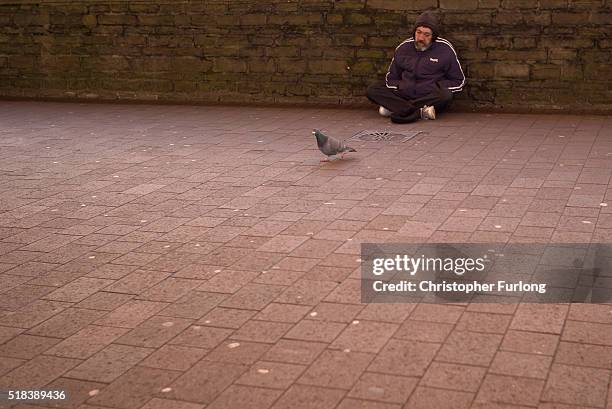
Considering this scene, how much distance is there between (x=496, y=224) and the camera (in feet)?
20.2

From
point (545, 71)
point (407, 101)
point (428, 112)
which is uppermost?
point (545, 71)

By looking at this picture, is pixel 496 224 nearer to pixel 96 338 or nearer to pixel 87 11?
→ pixel 96 338

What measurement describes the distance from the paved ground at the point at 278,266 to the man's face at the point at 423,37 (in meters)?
1.27

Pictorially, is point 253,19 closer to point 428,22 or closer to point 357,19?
point 357,19

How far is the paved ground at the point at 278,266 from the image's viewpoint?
381cm

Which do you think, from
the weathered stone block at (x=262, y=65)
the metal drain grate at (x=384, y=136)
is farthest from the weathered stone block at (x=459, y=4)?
the weathered stone block at (x=262, y=65)

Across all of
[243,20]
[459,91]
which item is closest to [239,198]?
[459,91]

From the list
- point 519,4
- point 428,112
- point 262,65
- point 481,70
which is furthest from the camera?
point 262,65

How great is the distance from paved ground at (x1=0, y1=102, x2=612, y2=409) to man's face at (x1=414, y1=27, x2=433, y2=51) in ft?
4.18

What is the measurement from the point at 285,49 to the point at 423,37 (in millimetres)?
2169

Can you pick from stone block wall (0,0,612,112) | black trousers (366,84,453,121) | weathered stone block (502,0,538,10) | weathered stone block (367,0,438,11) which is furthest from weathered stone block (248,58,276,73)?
weathered stone block (502,0,538,10)

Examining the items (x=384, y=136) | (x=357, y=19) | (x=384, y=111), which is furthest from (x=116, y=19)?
(x=384, y=136)

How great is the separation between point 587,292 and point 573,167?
11.4 feet

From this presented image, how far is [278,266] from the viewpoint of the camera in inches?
213
